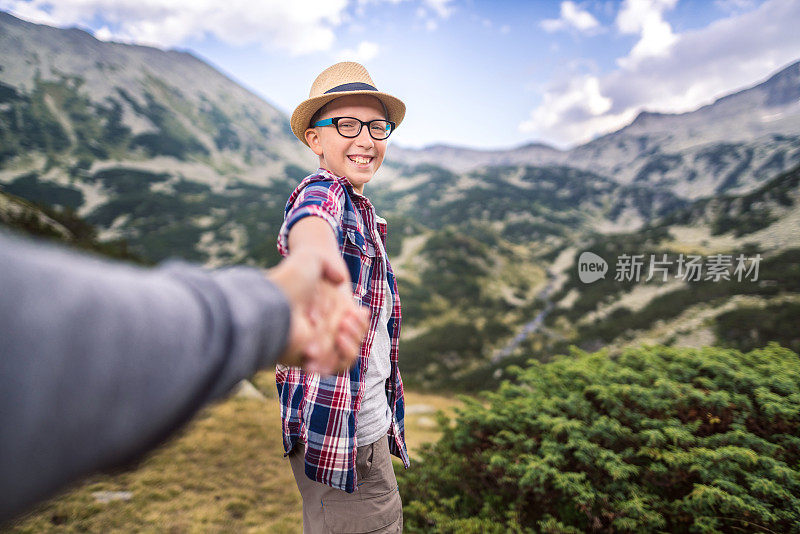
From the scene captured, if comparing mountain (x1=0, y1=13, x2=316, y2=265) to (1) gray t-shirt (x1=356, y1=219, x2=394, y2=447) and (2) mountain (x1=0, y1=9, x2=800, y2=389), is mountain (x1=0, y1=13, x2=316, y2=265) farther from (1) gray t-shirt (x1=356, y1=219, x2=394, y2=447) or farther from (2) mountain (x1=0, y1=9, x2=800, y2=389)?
(1) gray t-shirt (x1=356, y1=219, x2=394, y2=447)

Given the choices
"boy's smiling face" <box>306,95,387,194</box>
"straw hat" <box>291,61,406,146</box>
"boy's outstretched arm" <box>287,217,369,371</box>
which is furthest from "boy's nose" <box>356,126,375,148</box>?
"boy's outstretched arm" <box>287,217,369,371</box>

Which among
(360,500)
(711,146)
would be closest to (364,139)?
(360,500)

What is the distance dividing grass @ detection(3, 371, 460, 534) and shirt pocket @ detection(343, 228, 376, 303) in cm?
219

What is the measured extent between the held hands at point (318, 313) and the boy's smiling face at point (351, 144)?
111 centimetres

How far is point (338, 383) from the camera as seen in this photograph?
1758mm

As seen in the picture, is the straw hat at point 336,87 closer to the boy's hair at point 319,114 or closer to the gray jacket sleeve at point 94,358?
the boy's hair at point 319,114

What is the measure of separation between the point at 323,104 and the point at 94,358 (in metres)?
2.00

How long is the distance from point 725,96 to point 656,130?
24.2m

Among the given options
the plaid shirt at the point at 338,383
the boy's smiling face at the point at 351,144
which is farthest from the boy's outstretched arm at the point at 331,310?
the boy's smiling face at the point at 351,144

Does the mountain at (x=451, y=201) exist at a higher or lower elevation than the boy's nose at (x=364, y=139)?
higher


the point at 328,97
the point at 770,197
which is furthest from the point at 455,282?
the point at 328,97

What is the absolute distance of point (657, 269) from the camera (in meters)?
25.8

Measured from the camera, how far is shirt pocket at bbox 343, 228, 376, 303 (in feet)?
5.87

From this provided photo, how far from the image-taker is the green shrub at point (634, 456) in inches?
121
